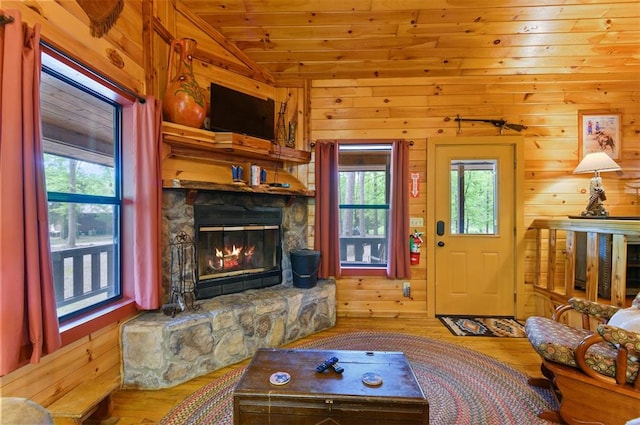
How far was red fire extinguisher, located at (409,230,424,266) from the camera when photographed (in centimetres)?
351

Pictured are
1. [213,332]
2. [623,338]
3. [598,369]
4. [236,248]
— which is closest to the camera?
[623,338]

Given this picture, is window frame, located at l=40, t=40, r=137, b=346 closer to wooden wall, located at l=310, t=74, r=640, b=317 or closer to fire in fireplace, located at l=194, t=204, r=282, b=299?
fire in fireplace, located at l=194, t=204, r=282, b=299

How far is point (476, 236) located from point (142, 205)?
352 cm

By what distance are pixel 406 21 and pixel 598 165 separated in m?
2.45

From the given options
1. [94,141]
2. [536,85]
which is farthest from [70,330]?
[536,85]

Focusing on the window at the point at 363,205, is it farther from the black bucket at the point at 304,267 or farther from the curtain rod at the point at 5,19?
the curtain rod at the point at 5,19

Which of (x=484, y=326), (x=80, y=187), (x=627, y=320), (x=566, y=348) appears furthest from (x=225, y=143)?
(x=484, y=326)

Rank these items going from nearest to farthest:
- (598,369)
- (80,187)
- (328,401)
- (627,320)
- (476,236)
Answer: (328,401), (598,369), (627,320), (80,187), (476,236)

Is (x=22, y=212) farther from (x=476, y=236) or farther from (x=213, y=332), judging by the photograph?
(x=476, y=236)

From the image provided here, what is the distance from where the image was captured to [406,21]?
2896 millimetres

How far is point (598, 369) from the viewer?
5.37 feet

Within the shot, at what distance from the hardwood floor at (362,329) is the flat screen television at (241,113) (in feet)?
7.08

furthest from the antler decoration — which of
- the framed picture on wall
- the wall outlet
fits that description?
the framed picture on wall

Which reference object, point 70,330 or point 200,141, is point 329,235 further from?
point 70,330
